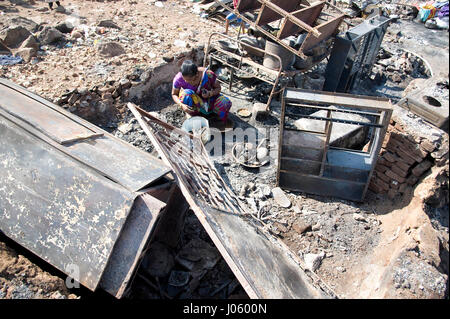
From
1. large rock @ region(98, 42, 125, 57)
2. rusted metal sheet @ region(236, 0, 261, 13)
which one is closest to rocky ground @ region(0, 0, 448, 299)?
large rock @ region(98, 42, 125, 57)

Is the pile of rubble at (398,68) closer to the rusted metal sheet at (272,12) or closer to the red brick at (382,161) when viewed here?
the rusted metal sheet at (272,12)

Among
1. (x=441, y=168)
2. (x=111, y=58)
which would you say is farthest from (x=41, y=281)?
(x=111, y=58)

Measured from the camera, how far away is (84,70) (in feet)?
18.8

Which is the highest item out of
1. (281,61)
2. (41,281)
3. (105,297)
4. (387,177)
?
(281,61)

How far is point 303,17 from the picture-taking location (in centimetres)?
541

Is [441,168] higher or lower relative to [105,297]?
higher

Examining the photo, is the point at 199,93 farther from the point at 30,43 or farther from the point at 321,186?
the point at 30,43

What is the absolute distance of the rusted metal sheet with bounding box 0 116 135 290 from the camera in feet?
7.91

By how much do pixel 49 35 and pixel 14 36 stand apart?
667 millimetres

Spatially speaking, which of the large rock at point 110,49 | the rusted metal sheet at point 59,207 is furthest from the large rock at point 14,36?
the rusted metal sheet at point 59,207

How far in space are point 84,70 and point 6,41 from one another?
1.95 meters

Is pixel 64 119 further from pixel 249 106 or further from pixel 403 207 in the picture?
pixel 403 207

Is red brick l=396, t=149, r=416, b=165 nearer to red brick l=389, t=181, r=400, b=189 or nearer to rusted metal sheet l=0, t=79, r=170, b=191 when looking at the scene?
red brick l=389, t=181, r=400, b=189

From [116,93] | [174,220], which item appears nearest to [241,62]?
[116,93]
